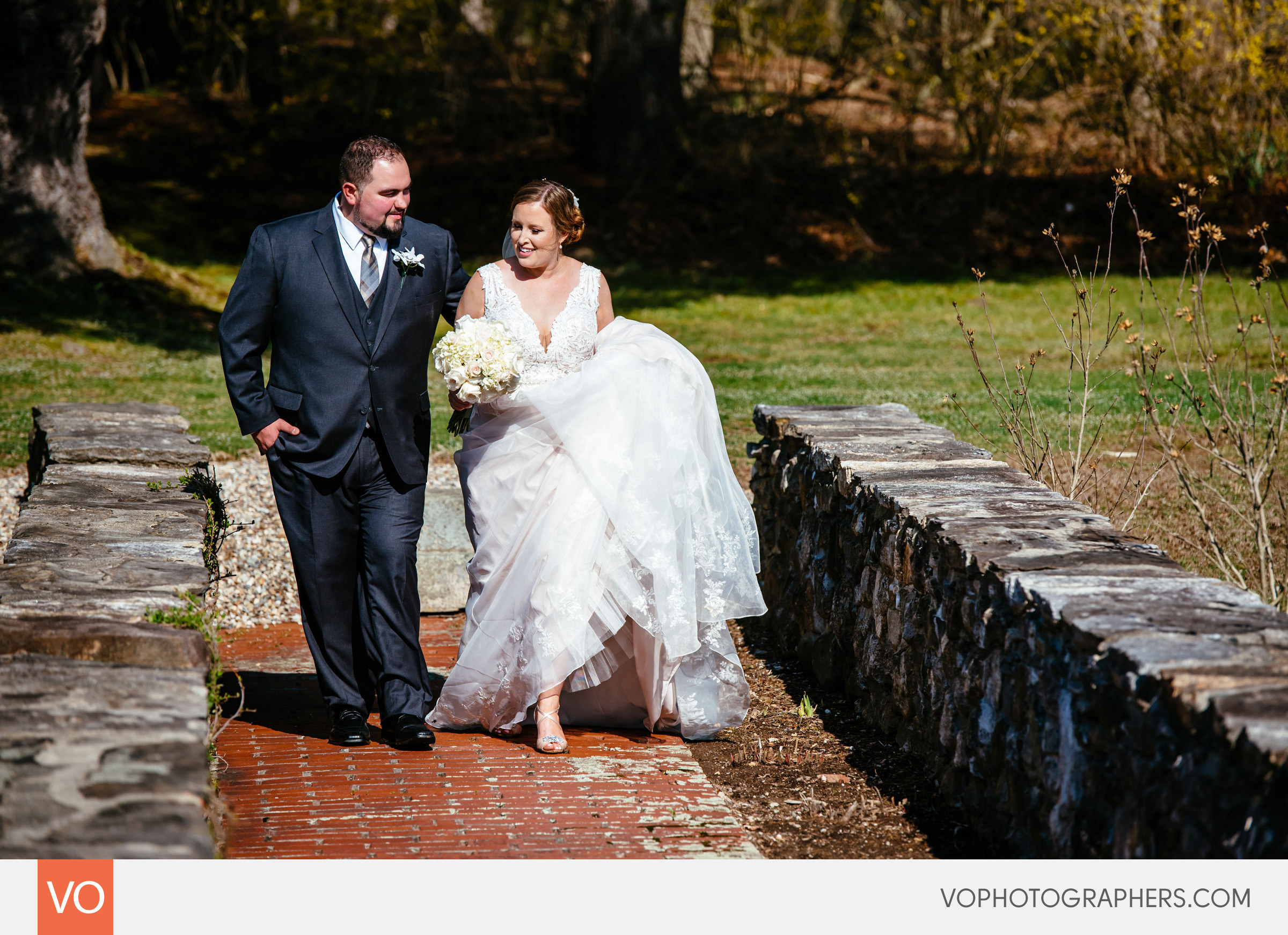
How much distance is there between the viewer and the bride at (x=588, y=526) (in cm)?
457

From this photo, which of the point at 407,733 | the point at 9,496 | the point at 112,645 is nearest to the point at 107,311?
the point at 9,496

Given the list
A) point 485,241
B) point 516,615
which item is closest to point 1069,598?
point 516,615

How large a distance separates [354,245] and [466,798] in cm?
204

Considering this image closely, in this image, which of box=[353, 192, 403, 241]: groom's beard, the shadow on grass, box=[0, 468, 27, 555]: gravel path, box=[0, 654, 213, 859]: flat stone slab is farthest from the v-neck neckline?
the shadow on grass

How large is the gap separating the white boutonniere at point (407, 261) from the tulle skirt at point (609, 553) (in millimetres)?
592

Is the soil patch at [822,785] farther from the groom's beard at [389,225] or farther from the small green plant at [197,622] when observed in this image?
the groom's beard at [389,225]

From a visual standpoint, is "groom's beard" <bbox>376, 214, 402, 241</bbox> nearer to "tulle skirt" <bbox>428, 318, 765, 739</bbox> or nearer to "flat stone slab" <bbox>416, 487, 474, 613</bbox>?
"tulle skirt" <bbox>428, 318, 765, 739</bbox>

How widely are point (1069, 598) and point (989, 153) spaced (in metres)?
17.4

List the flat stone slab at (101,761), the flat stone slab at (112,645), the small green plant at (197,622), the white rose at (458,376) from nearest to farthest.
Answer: the flat stone slab at (101,761)
the flat stone slab at (112,645)
the small green plant at (197,622)
the white rose at (458,376)

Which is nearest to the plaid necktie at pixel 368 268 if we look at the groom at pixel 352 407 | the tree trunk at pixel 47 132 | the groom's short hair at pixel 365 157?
Answer: the groom at pixel 352 407

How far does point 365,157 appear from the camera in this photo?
14.5 ft

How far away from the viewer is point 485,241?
18.3 m
